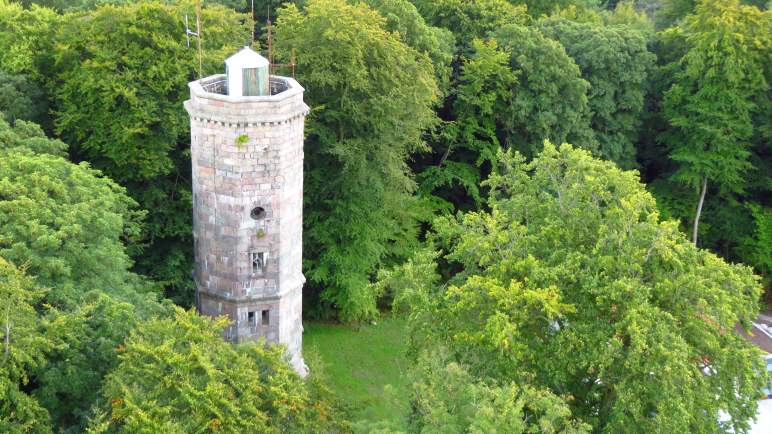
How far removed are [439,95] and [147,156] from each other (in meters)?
14.9

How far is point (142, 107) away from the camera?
34.9 meters

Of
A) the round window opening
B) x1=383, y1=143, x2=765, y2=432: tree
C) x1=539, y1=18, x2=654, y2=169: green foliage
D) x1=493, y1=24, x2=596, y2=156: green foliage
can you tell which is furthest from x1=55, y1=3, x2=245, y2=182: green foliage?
x1=539, y1=18, x2=654, y2=169: green foliage

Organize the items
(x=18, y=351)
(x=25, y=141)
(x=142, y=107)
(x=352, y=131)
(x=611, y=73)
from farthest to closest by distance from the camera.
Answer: (x=611, y=73) → (x=352, y=131) → (x=142, y=107) → (x=25, y=141) → (x=18, y=351)

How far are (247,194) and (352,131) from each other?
10507 mm

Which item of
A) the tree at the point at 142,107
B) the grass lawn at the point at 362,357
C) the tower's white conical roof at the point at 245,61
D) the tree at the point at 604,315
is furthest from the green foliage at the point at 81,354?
the grass lawn at the point at 362,357

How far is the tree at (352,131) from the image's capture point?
37.8m

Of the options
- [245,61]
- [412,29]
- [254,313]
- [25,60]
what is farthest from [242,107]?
[412,29]

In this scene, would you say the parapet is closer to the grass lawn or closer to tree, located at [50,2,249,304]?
tree, located at [50,2,249,304]

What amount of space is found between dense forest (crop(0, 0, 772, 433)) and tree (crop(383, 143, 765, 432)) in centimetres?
9

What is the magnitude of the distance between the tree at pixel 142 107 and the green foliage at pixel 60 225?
4137 mm

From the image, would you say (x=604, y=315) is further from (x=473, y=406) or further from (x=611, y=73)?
(x=611, y=73)

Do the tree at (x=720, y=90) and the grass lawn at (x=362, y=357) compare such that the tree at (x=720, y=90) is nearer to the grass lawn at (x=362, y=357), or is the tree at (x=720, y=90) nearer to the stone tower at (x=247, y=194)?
the grass lawn at (x=362, y=357)

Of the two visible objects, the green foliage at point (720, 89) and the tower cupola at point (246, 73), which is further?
the green foliage at point (720, 89)

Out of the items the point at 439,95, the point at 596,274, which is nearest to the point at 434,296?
the point at 596,274
